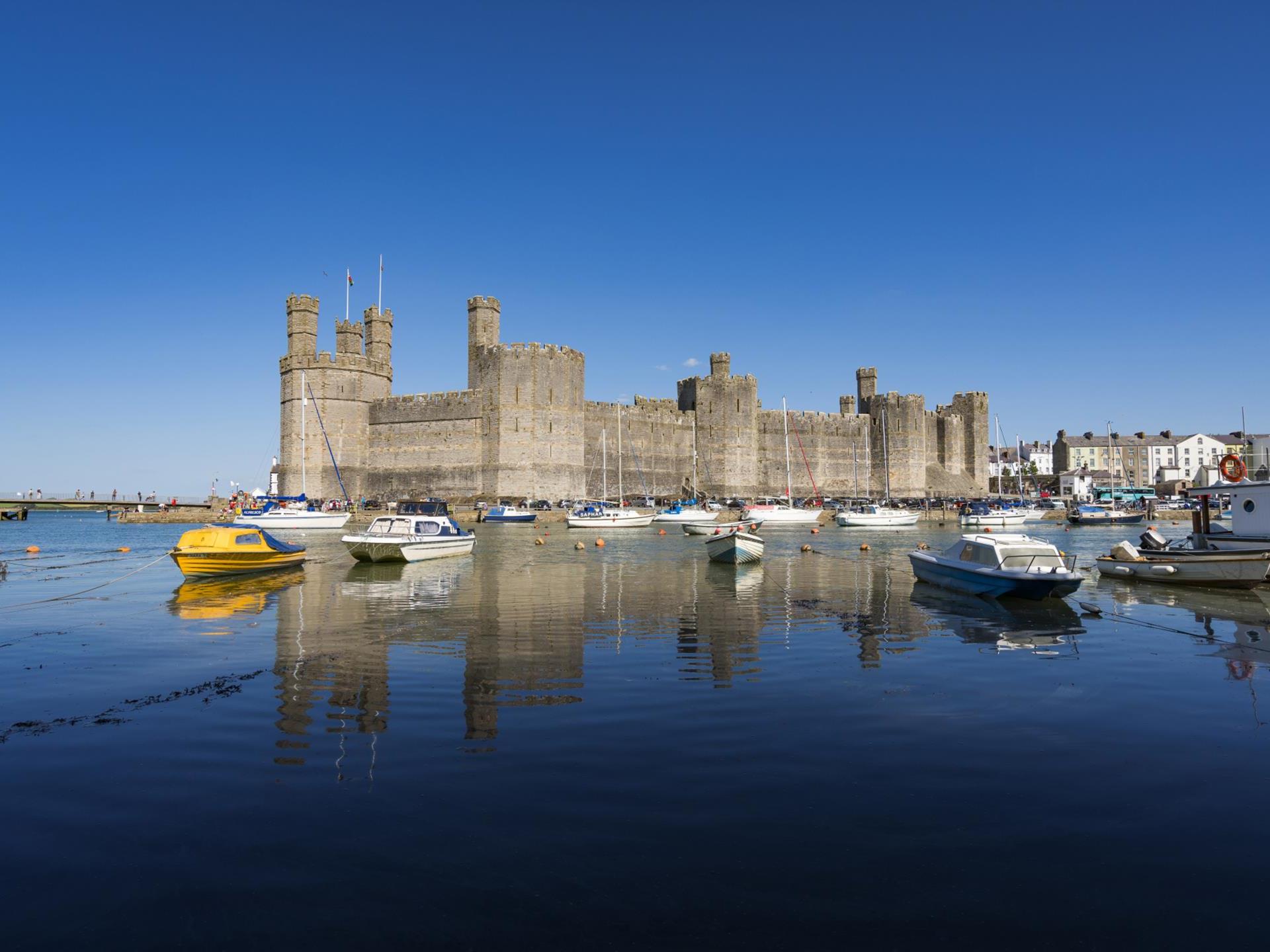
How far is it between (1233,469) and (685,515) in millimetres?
34884

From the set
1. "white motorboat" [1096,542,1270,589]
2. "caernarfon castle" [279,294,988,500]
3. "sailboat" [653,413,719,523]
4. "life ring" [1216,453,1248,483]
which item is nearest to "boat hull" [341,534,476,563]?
"white motorboat" [1096,542,1270,589]

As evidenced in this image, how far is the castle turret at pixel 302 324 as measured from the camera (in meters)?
62.9

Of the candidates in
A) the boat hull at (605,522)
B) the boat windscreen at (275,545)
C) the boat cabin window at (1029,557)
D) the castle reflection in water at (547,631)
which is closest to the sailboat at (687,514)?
the boat hull at (605,522)

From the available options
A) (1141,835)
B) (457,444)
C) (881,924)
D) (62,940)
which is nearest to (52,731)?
(62,940)

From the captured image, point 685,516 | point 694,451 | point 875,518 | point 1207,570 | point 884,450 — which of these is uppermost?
point 884,450

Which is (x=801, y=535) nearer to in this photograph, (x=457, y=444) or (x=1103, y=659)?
(x=457, y=444)

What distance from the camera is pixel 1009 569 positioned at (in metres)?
16.0

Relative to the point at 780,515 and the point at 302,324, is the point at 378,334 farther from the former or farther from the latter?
the point at 780,515

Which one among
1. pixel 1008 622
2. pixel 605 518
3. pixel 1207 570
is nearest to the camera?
pixel 1008 622

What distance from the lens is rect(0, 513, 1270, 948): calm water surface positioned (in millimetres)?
4156

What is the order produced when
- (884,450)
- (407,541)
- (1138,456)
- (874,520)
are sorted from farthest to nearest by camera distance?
(1138,456)
(884,450)
(874,520)
(407,541)

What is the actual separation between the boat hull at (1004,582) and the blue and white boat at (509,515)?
127 feet

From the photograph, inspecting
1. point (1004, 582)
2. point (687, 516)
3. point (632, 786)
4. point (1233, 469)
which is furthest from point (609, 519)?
point (632, 786)

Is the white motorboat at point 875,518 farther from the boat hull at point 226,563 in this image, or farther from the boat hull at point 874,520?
the boat hull at point 226,563
